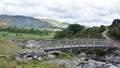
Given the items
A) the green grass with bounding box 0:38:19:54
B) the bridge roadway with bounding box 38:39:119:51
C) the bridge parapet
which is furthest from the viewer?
the bridge parapet

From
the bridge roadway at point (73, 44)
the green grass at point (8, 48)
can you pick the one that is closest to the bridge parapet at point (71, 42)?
the bridge roadway at point (73, 44)

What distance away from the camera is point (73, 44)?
241ft

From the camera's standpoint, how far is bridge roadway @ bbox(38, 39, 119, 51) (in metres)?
62.0

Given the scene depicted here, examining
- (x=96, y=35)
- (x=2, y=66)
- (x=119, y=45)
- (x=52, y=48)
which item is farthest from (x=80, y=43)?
(x=96, y=35)

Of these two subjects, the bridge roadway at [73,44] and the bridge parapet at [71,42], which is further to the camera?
the bridge parapet at [71,42]

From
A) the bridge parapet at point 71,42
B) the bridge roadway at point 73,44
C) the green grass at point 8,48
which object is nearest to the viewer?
the green grass at point 8,48

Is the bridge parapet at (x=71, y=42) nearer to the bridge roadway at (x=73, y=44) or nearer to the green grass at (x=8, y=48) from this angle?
the bridge roadway at (x=73, y=44)

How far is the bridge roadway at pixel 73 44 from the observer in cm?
6205

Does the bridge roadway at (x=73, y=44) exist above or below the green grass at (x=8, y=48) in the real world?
below

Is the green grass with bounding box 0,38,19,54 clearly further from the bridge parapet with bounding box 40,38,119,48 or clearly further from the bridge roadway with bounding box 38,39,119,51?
the bridge parapet with bounding box 40,38,119,48

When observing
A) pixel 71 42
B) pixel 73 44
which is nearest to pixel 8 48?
pixel 71 42

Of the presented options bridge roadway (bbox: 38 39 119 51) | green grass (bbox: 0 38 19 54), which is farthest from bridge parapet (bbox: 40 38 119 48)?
green grass (bbox: 0 38 19 54)

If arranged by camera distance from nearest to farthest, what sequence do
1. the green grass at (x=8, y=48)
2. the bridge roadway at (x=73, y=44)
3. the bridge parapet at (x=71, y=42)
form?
the green grass at (x=8, y=48)
the bridge roadway at (x=73, y=44)
the bridge parapet at (x=71, y=42)

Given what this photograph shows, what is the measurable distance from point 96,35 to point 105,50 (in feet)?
109
